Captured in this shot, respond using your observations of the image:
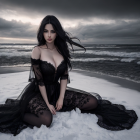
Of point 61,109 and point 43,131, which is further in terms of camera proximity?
point 61,109

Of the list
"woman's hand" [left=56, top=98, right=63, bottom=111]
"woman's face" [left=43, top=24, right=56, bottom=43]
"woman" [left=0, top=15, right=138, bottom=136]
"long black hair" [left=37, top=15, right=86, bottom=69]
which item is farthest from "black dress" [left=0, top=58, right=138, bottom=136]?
"woman's face" [left=43, top=24, right=56, bottom=43]

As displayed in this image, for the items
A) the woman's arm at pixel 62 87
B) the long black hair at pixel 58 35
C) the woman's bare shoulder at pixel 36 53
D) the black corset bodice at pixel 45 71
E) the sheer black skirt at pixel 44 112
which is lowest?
the sheer black skirt at pixel 44 112

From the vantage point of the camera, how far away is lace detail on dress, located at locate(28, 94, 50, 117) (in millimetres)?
2232

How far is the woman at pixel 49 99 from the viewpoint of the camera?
2.24m

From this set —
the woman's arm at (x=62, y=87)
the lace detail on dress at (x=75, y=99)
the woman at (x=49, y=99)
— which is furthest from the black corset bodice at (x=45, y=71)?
the lace detail on dress at (x=75, y=99)

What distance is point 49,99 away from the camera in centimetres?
264

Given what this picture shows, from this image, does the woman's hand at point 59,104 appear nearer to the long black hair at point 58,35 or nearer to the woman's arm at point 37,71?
the woman's arm at point 37,71

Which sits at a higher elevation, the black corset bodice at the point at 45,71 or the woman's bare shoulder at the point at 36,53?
the woman's bare shoulder at the point at 36,53

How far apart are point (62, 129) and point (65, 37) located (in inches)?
72.2

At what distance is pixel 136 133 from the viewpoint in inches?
84.0

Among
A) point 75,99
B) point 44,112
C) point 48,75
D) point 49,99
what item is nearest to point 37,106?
point 44,112

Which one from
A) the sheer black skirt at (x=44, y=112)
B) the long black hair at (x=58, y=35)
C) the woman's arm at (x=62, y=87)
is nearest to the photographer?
the sheer black skirt at (x=44, y=112)

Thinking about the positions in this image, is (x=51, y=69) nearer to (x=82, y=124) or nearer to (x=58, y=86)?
(x=58, y=86)

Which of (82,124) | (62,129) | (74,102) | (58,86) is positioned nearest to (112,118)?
(82,124)
